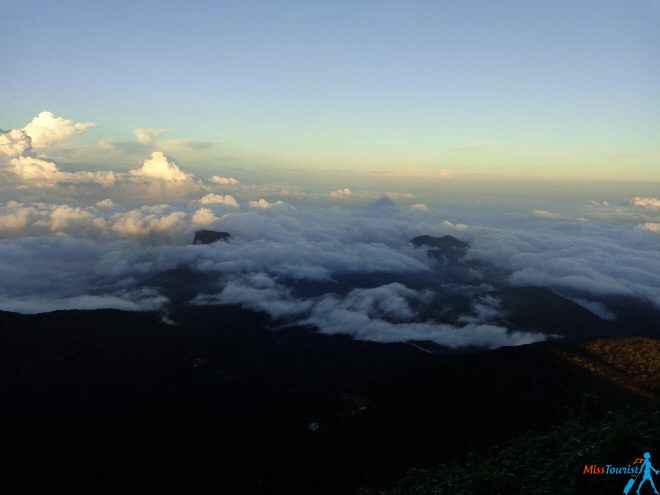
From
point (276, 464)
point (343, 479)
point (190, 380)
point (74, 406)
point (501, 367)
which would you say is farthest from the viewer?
point (190, 380)

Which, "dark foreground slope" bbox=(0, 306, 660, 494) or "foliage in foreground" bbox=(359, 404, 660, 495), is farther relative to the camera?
"dark foreground slope" bbox=(0, 306, 660, 494)

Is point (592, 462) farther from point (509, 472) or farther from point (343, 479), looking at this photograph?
point (343, 479)

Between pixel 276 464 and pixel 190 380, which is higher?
pixel 276 464

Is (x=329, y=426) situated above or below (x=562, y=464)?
below

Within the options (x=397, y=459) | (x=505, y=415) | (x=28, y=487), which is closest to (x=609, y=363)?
(x=505, y=415)

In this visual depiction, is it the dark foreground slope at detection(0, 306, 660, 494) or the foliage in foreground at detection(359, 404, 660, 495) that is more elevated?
the foliage in foreground at detection(359, 404, 660, 495)

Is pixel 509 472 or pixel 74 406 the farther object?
pixel 74 406

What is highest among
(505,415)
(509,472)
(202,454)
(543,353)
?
(509,472)

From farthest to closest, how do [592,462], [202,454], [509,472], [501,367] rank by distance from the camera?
[501,367]
[202,454]
[509,472]
[592,462]

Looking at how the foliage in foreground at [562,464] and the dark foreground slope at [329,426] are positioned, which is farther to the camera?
the dark foreground slope at [329,426]

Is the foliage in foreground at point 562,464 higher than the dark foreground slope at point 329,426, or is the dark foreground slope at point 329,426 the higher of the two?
the foliage in foreground at point 562,464

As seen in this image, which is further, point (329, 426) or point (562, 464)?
point (329, 426)
